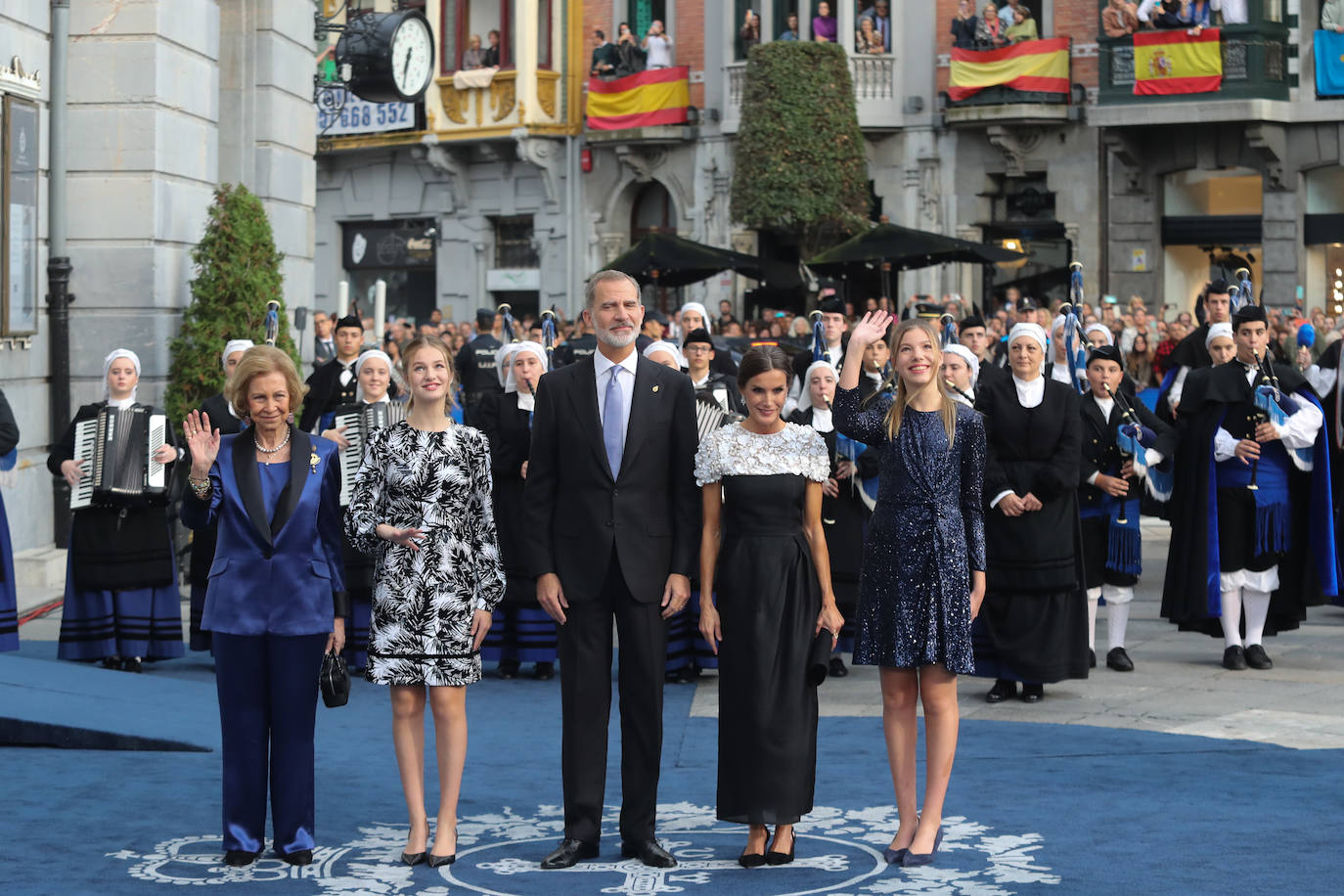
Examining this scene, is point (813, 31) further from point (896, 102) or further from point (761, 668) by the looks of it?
point (761, 668)

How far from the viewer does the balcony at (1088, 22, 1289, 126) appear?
2889 centimetres

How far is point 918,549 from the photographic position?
7180 millimetres

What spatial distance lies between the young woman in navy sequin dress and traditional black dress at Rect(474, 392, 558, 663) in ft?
13.3

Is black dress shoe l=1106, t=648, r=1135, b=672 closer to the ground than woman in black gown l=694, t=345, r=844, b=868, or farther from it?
closer to the ground

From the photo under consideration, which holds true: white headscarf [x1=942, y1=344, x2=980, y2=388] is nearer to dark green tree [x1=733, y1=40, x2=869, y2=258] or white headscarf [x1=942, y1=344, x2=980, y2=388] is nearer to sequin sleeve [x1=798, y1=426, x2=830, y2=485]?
sequin sleeve [x1=798, y1=426, x2=830, y2=485]

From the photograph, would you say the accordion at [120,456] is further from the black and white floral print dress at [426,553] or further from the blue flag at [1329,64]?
the blue flag at [1329,64]

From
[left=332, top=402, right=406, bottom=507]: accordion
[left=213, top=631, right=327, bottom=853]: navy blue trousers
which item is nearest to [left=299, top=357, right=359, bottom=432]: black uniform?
[left=332, top=402, right=406, bottom=507]: accordion

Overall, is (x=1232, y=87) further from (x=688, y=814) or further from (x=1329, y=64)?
(x=688, y=814)

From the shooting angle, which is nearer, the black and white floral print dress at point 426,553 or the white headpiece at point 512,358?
the black and white floral print dress at point 426,553

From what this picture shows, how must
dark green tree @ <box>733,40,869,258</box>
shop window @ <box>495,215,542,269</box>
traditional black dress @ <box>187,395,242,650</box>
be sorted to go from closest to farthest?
1. traditional black dress @ <box>187,395,242,650</box>
2. dark green tree @ <box>733,40,869,258</box>
3. shop window @ <box>495,215,542,269</box>

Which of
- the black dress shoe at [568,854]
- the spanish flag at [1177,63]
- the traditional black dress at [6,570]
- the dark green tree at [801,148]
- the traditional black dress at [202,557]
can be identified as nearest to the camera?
the black dress shoe at [568,854]

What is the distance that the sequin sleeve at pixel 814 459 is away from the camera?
7.01 m

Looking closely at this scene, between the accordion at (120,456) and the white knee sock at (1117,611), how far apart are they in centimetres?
542

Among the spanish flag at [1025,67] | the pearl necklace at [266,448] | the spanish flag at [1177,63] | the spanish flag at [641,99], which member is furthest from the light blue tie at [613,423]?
the spanish flag at [641,99]
